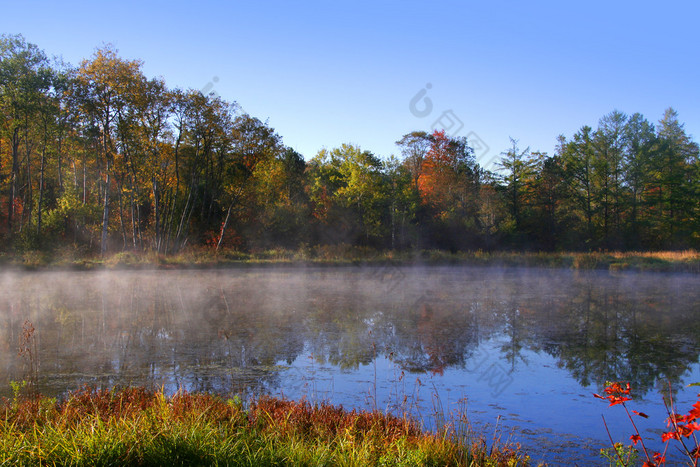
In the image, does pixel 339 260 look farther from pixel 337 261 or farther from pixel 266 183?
pixel 266 183

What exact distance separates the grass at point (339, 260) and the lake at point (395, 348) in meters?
6.77

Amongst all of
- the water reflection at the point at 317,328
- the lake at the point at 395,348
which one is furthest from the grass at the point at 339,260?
the lake at the point at 395,348

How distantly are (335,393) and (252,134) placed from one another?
81.0 feet

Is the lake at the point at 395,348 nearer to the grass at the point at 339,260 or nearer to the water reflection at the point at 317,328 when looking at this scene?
the water reflection at the point at 317,328

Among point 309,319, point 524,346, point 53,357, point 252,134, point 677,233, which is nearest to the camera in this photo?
point 53,357

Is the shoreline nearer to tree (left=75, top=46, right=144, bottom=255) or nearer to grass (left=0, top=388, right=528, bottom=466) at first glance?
tree (left=75, top=46, right=144, bottom=255)

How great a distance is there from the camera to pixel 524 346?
30.7 feet

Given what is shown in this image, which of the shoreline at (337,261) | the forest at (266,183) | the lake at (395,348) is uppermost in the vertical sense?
the forest at (266,183)

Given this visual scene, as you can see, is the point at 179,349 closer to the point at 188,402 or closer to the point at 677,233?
the point at 188,402

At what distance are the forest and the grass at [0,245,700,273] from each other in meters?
3.12

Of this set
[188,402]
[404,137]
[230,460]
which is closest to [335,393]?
[188,402]

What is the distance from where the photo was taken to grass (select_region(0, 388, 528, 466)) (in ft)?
12.3

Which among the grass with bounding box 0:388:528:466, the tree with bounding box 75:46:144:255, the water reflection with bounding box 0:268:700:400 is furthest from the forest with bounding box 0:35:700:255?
the grass with bounding box 0:388:528:466

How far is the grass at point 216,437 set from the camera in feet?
12.3
